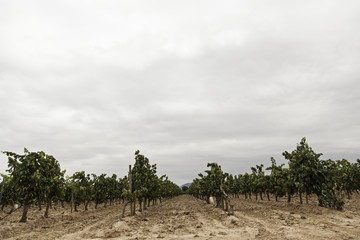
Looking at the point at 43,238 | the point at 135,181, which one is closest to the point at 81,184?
the point at 135,181

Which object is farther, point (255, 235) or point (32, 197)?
point (32, 197)

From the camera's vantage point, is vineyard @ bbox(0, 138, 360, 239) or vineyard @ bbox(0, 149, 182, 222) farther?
vineyard @ bbox(0, 149, 182, 222)

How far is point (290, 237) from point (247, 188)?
4652 cm

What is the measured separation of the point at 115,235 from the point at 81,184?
3031 centimetres

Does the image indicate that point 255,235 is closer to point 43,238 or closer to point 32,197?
point 43,238

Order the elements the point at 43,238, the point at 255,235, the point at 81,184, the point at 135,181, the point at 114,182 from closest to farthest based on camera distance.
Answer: the point at 255,235 → the point at 43,238 → the point at 135,181 → the point at 81,184 → the point at 114,182

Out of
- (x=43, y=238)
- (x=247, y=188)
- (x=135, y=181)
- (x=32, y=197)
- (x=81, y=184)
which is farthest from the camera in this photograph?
(x=247, y=188)

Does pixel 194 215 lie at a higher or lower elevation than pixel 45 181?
lower

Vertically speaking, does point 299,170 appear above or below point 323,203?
above

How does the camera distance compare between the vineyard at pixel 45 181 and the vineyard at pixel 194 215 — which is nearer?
the vineyard at pixel 194 215

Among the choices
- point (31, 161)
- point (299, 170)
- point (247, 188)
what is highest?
point (31, 161)

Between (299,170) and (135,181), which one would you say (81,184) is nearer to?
(135,181)

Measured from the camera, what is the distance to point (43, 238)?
1423 centimetres

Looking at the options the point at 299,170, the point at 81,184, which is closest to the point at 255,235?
the point at 299,170
